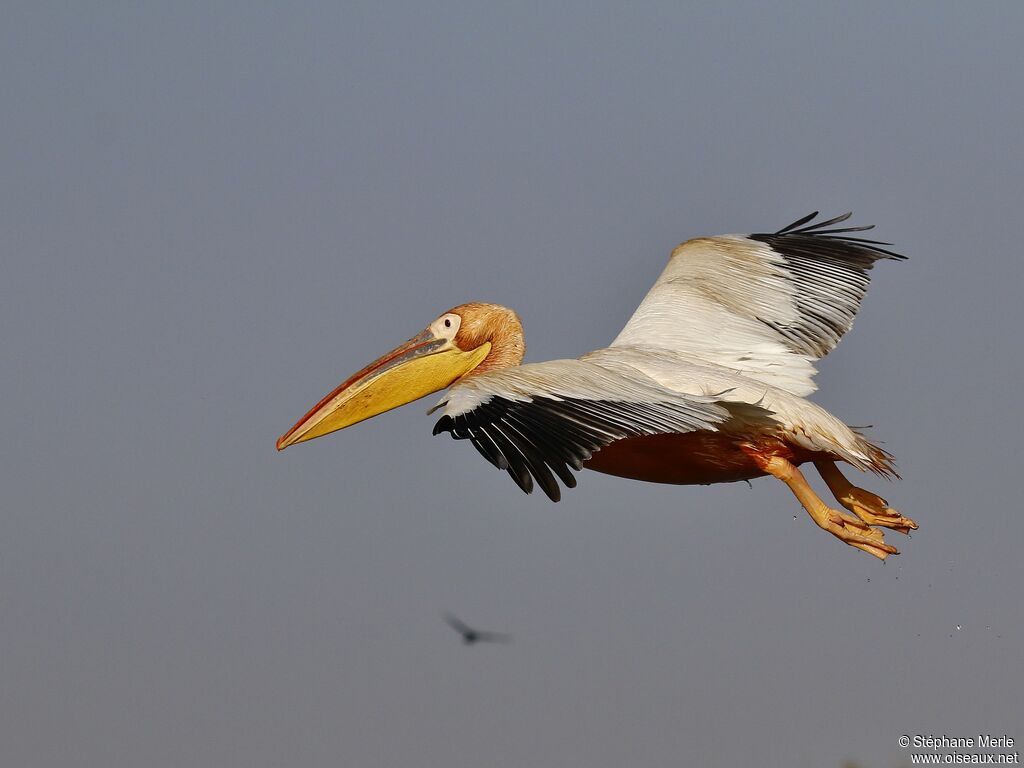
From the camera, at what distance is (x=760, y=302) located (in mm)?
10961

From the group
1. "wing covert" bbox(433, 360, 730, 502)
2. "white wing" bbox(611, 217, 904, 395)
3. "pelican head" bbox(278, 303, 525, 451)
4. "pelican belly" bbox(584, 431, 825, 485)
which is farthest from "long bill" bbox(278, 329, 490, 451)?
"wing covert" bbox(433, 360, 730, 502)

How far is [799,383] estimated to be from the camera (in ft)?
32.1

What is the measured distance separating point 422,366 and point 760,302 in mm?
2729

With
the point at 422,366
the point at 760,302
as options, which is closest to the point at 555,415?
the point at 422,366

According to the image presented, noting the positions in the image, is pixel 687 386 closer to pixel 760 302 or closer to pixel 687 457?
pixel 687 457

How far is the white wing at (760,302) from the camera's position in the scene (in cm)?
1023

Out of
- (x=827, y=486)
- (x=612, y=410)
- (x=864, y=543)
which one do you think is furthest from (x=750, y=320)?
(x=612, y=410)

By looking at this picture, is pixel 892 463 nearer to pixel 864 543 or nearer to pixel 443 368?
pixel 864 543

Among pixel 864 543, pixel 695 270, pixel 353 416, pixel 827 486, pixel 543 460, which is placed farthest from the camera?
pixel 695 270

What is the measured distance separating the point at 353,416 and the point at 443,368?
0.77 meters

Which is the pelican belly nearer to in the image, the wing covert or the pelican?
the pelican

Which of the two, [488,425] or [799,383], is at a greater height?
[488,425]

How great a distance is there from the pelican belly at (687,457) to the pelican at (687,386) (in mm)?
13

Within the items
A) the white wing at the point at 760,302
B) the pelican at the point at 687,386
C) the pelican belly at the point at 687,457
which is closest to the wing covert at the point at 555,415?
the pelican at the point at 687,386
